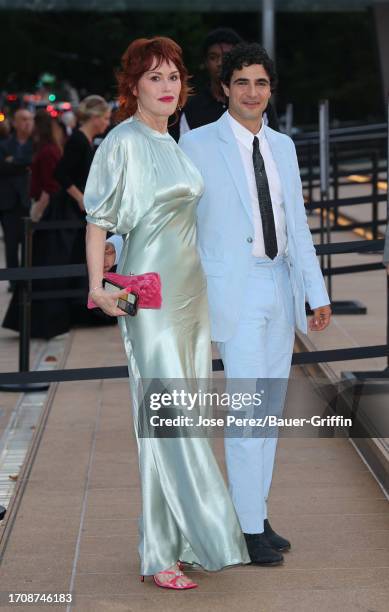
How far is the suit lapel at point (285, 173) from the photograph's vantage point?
18.8 ft

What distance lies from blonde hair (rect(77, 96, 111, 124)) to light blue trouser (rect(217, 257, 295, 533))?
22.2 feet

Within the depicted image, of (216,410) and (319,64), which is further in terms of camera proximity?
(319,64)

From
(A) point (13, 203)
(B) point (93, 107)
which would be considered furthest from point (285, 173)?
(A) point (13, 203)

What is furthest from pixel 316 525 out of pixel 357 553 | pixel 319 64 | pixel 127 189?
pixel 319 64

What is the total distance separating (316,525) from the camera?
6.27m

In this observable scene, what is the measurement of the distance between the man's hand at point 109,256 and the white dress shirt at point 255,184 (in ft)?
1.85

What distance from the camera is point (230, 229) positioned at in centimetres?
564

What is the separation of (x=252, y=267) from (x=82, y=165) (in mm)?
6989

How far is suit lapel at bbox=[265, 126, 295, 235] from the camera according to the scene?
5.73 metres

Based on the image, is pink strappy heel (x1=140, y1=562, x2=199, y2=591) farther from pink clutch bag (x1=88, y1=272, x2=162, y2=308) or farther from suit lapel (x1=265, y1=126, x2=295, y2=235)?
suit lapel (x1=265, y1=126, x2=295, y2=235)

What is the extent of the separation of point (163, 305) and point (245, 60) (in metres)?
1.10

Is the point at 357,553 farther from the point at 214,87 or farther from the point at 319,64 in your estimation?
the point at 319,64

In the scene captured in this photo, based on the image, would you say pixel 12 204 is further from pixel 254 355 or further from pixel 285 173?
pixel 254 355

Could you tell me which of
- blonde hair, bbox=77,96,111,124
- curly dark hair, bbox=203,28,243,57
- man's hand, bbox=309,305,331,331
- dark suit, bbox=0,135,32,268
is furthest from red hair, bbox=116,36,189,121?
dark suit, bbox=0,135,32,268
